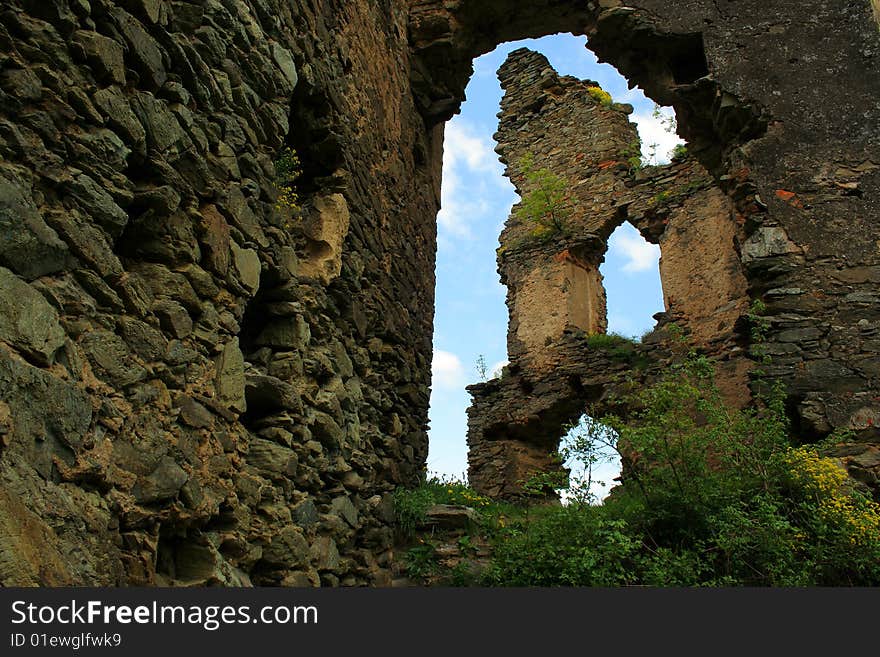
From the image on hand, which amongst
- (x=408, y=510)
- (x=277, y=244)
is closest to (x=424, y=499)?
(x=408, y=510)

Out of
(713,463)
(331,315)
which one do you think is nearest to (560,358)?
(713,463)

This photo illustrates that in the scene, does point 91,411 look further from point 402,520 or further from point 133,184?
point 402,520

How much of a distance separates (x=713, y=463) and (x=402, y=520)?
3.85 m

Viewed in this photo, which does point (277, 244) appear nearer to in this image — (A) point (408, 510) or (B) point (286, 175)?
(B) point (286, 175)

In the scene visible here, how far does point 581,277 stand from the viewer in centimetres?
1182

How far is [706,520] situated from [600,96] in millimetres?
10415

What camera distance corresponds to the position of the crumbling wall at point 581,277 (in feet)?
32.6

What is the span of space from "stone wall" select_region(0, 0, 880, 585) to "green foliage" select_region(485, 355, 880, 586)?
37.4 inches

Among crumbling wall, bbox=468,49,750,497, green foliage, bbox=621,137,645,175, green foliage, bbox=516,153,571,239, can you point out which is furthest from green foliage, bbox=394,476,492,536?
green foliage, bbox=621,137,645,175

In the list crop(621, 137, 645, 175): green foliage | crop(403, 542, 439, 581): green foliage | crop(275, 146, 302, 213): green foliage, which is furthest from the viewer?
crop(621, 137, 645, 175): green foliage

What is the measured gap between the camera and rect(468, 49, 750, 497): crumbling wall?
32.6ft

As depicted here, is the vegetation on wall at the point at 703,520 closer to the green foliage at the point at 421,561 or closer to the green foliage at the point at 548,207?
the green foliage at the point at 421,561

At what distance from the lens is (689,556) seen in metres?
4.13

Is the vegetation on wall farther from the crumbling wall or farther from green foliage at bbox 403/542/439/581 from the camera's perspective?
the crumbling wall
